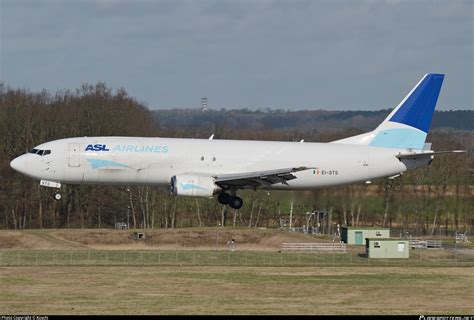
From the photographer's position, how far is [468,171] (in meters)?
96.6

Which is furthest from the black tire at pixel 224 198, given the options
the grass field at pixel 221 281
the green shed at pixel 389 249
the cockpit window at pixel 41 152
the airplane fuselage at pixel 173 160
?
the green shed at pixel 389 249

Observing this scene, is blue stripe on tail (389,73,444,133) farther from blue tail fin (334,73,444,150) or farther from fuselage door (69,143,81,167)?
fuselage door (69,143,81,167)

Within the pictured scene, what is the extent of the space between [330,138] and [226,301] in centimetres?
9388

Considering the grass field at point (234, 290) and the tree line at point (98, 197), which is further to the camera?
the tree line at point (98, 197)

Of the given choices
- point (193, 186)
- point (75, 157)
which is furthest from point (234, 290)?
point (75, 157)

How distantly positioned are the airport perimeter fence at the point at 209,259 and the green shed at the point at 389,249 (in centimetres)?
92

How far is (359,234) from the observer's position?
342ft

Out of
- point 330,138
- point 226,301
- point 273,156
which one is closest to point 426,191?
point 273,156

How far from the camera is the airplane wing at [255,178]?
68.2 m

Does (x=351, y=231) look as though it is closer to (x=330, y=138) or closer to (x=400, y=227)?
(x=400, y=227)

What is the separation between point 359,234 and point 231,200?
35.0 m

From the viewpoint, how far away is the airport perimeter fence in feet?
250

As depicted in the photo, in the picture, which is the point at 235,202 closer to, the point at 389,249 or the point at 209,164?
the point at 209,164

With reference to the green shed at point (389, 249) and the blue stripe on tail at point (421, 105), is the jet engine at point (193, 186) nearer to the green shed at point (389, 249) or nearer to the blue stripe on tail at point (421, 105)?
the blue stripe on tail at point (421, 105)
